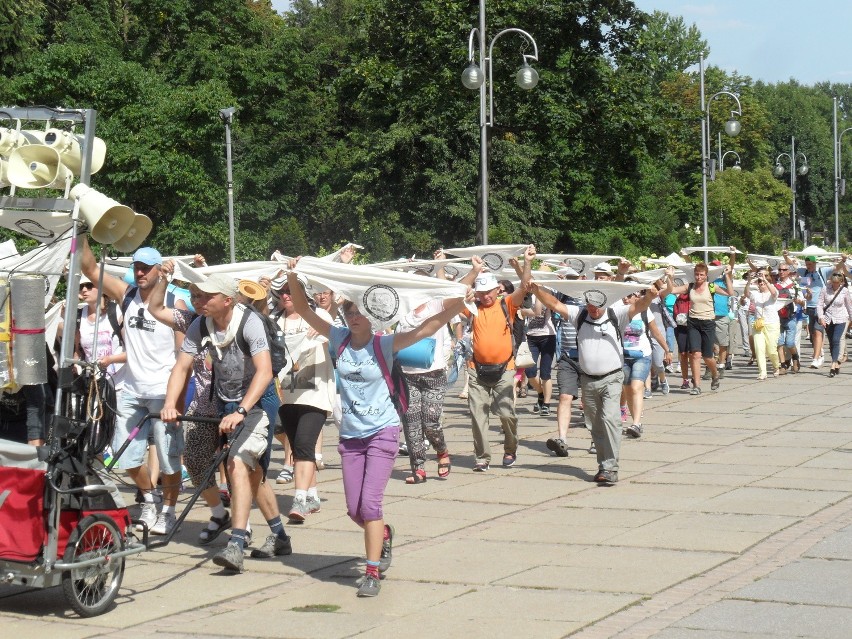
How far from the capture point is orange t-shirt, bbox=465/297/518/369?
12211mm

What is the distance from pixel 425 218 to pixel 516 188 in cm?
334

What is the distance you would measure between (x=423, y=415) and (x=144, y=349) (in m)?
3.27

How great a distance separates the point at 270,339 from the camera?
327 inches

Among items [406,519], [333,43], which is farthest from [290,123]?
[406,519]

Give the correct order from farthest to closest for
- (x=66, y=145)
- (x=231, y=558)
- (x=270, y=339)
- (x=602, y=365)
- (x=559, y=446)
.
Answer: (x=559, y=446), (x=602, y=365), (x=270, y=339), (x=231, y=558), (x=66, y=145)

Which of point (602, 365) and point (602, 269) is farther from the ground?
point (602, 269)

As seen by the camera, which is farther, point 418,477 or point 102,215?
point 418,477

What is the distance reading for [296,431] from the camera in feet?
31.4

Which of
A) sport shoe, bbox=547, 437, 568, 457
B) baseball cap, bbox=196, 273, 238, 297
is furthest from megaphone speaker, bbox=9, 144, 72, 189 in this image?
sport shoe, bbox=547, 437, 568, 457

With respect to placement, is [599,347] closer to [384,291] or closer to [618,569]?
[618,569]

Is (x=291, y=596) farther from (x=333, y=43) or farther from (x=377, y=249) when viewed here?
(x=333, y=43)

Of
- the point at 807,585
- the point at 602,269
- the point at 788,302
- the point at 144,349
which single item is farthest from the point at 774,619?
the point at 788,302

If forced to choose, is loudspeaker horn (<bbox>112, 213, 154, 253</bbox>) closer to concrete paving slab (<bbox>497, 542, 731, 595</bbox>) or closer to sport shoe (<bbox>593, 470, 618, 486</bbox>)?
concrete paving slab (<bbox>497, 542, 731, 595</bbox>)

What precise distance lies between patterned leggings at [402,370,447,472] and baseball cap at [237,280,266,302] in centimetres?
312
